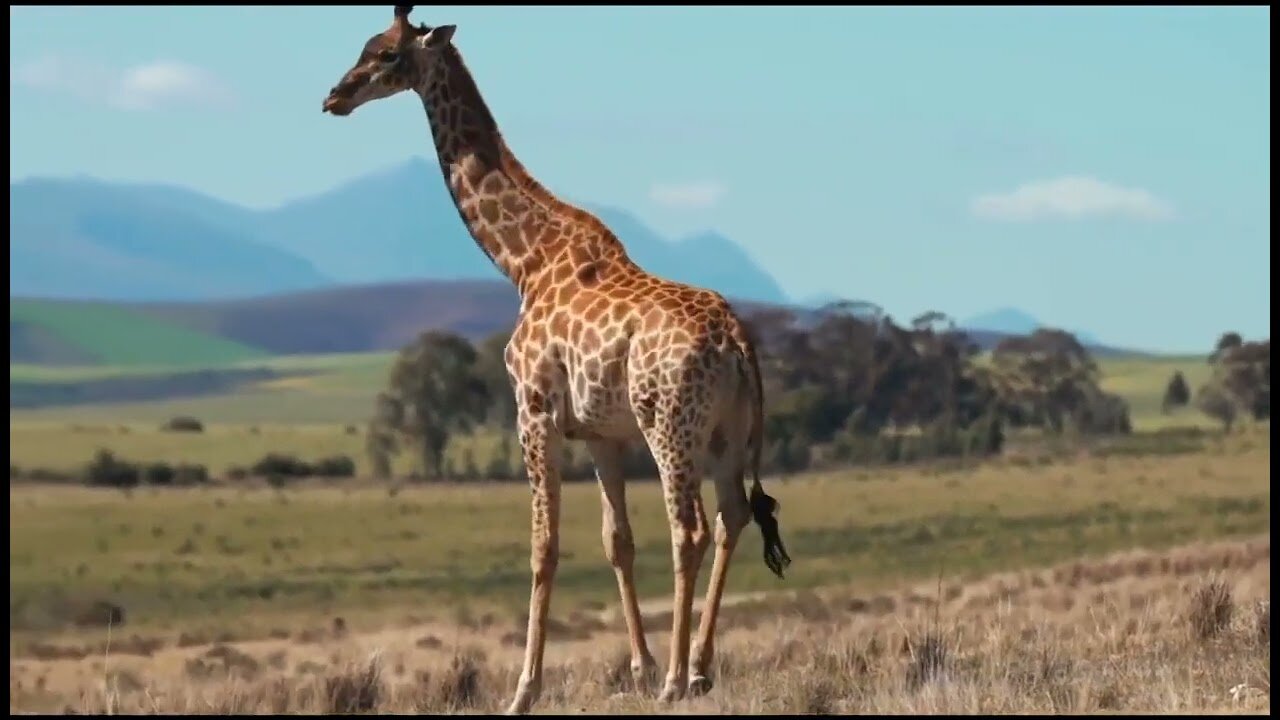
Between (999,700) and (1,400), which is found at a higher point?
(1,400)

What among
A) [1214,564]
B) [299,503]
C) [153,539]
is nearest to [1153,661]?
[1214,564]

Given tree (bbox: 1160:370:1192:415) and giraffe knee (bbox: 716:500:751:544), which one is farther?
tree (bbox: 1160:370:1192:415)

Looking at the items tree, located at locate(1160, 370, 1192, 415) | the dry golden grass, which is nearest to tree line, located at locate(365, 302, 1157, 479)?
tree, located at locate(1160, 370, 1192, 415)

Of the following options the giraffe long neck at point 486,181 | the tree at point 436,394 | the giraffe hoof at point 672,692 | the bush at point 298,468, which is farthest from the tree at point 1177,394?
the giraffe hoof at point 672,692

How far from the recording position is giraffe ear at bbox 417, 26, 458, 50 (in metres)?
12.9

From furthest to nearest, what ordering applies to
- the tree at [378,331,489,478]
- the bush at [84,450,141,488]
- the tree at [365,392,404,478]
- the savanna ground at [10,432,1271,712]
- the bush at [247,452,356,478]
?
the tree at [378,331,489,478] → the tree at [365,392,404,478] → the bush at [247,452,356,478] → the bush at [84,450,141,488] → the savanna ground at [10,432,1271,712]

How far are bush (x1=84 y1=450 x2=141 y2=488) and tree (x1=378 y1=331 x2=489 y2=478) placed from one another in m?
12.3

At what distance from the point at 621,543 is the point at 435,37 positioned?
9.81 feet

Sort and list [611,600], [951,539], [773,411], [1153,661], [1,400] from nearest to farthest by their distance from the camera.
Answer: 1. [1153,661]
2. [1,400]
3. [611,600]
4. [951,539]
5. [773,411]

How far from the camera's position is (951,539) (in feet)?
197

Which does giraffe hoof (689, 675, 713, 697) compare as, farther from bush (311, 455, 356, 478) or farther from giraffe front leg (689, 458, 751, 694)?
bush (311, 455, 356, 478)

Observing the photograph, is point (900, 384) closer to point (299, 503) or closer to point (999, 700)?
point (299, 503)

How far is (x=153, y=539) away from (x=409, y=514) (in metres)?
10.2

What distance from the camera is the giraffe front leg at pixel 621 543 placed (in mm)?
12164
